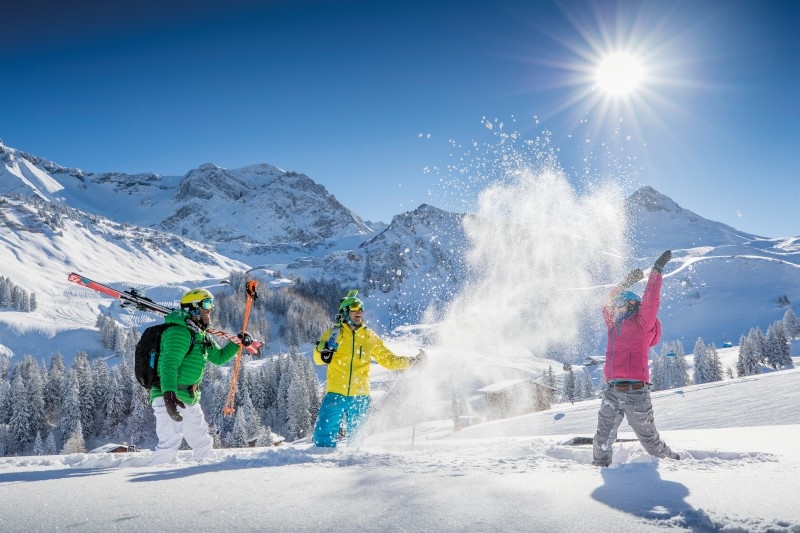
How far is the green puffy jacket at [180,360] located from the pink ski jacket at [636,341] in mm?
5527

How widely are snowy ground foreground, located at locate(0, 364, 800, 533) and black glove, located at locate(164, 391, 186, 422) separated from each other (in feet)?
2.28

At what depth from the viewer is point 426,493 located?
339 centimetres

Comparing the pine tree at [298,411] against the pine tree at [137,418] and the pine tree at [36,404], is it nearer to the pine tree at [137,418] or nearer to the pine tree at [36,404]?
the pine tree at [137,418]

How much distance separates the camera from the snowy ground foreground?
2754 mm

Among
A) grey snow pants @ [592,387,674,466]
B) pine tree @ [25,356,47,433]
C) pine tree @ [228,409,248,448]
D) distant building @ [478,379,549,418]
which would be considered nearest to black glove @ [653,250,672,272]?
grey snow pants @ [592,387,674,466]

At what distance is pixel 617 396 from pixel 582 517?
3446mm

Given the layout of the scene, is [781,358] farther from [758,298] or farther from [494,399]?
[758,298]

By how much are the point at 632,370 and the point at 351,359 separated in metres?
3.94

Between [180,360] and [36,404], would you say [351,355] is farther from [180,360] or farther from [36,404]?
[36,404]

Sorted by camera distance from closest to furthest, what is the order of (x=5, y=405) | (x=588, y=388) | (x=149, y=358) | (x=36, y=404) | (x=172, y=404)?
(x=172, y=404), (x=149, y=358), (x=5, y=405), (x=36, y=404), (x=588, y=388)

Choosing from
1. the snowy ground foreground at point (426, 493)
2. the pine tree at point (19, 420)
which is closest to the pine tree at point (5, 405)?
the pine tree at point (19, 420)

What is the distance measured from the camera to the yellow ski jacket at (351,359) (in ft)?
24.2

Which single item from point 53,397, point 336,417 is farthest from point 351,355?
point 53,397

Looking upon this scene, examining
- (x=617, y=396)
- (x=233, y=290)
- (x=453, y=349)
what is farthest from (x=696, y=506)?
(x=233, y=290)
